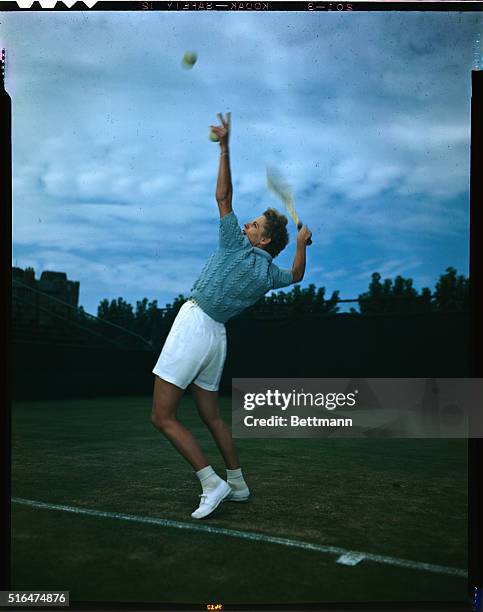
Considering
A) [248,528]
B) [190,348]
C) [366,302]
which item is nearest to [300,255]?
[190,348]

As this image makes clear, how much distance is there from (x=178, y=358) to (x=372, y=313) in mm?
6926

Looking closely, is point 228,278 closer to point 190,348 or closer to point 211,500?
point 190,348

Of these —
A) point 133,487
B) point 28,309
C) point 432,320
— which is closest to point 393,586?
point 133,487

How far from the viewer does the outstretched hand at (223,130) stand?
264 cm

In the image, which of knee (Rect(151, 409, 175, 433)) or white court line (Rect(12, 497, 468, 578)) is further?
knee (Rect(151, 409, 175, 433))

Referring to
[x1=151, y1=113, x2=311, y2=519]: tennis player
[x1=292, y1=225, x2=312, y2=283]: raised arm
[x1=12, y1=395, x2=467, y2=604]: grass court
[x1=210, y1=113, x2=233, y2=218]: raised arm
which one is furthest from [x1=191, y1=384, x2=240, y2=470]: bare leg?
[x1=210, y1=113, x2=233, y2=218]: raised arm

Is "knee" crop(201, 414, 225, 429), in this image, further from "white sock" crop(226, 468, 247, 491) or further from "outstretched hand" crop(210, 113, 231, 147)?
"outstretched hand" crop(210, 113, 231, 147)

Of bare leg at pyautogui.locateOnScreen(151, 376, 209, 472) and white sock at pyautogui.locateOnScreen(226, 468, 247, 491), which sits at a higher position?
bare leg at pyautogui.locateOnScreen(151, 376, 209, 472)

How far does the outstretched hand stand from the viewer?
264cm

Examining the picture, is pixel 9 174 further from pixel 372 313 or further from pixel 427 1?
pixel 372 313

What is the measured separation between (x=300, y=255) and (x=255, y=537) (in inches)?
55.4

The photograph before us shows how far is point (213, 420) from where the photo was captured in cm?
293

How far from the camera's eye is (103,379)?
1012 centimetres

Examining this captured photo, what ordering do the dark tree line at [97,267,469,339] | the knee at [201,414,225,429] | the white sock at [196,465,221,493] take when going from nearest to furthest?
the white sock at [196,465,221,493] < the knee at [201,414,225,429] < the dark tree line at [97,267,469,339]
